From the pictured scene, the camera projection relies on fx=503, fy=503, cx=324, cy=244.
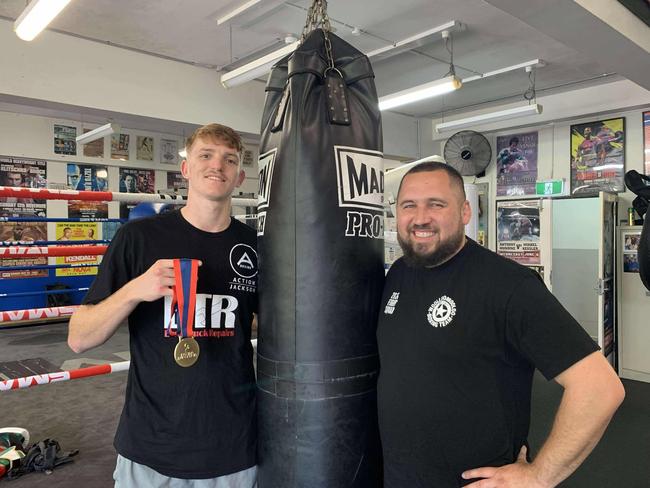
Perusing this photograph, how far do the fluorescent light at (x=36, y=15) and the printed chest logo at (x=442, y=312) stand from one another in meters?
3.09

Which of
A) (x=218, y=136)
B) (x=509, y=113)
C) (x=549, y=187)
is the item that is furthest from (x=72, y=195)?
(x=549, y=187)

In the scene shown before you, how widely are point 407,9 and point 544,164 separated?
12.4 feet

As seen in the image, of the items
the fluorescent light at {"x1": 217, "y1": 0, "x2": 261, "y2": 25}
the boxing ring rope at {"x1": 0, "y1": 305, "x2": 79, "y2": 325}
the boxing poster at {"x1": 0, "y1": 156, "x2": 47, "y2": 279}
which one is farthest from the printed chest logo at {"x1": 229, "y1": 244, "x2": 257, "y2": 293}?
the boxing poster at {"x1": 0, "y1": 156, "x2": 47, "y2": 279}

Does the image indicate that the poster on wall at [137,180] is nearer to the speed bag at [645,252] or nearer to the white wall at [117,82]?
the white wall at [117,82]

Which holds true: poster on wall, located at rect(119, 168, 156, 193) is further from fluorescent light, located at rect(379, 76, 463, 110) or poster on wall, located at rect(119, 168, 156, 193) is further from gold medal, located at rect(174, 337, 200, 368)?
gold medal, located at rect(174, 337, 200, 368)

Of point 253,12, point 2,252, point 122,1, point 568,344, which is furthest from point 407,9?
point 568,344

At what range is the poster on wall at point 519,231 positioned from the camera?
23.0 ft

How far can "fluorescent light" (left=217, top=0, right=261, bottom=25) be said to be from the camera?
4234mm

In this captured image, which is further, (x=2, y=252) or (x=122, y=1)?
(x=122, y=1)

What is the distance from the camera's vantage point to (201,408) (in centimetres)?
135

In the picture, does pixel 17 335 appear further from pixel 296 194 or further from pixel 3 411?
pixel 296 194

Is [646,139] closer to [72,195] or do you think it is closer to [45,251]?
[72,195]

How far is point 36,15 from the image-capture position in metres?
3.35

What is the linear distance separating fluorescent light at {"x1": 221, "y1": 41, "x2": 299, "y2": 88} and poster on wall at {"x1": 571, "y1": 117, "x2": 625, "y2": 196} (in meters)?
4.46
